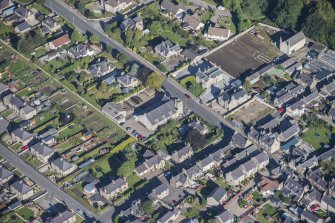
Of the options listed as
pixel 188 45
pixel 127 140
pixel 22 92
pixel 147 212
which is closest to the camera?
pixel 147 212

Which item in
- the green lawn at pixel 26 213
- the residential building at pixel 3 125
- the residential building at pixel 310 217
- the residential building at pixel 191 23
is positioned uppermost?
the residential building at pixel 310 217

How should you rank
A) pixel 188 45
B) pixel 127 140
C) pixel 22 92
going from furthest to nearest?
1. pixel 188 45
2. pixel 22 92
3. pixel 127 140

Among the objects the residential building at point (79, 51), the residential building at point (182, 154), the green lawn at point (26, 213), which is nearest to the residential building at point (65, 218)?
the green lawn at point (26, 213)

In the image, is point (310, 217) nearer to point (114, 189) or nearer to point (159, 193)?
point (159, 193)

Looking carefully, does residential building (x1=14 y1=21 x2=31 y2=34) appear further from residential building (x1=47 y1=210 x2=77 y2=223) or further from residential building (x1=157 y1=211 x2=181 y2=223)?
residential building (x1=157 y1=211 x2=181 y2=223)

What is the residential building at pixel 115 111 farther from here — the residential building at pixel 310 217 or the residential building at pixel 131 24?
the residential building at pixel 310 217

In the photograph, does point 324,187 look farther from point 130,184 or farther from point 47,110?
point 47,110

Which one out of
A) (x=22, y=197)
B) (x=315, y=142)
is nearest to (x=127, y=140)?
(x=22, y=197)
